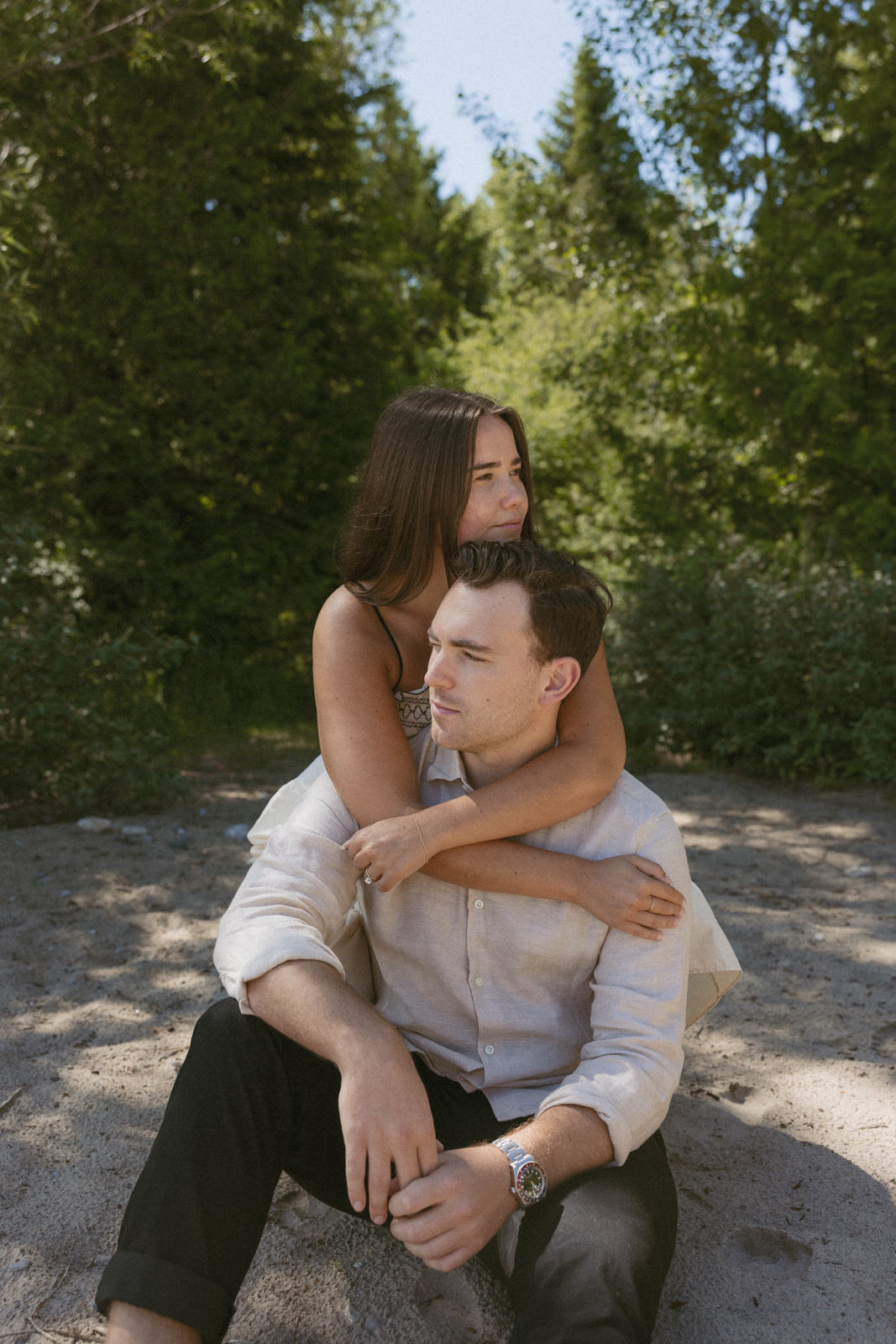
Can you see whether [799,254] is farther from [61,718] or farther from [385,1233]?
[385,1233]

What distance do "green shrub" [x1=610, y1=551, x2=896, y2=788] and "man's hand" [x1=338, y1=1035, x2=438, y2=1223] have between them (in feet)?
15.7

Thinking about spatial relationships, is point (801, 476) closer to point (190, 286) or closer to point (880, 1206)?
point (190, 286)

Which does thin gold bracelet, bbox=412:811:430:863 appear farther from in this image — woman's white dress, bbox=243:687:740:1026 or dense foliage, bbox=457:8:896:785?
dense foliage, bbox=457:8:896:785

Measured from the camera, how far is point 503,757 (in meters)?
2.22

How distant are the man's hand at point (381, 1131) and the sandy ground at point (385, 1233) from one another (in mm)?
464

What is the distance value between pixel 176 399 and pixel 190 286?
2.70ft

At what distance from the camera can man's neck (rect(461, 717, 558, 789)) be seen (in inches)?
87.3

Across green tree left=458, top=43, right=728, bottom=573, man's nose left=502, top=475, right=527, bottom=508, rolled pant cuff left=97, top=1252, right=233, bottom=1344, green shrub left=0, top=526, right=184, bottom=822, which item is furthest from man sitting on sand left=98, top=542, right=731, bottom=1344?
green tree left=458, top=43, right=728, bottom=573

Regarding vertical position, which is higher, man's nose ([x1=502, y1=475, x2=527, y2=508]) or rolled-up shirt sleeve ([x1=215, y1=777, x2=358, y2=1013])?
man's nose ([x1=502, y1=475, x2=527, y2=508])

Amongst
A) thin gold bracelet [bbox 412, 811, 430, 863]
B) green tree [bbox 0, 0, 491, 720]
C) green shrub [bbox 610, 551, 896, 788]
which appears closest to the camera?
thin gold bracelet [bbox 412, 811, 430, 863]

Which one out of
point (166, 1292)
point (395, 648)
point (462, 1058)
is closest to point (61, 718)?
point (395, 648)

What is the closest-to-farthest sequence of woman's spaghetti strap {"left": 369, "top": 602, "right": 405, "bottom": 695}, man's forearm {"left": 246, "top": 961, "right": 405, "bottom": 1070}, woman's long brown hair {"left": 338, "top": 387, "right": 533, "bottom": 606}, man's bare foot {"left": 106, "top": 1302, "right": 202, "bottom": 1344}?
man's bare foot {"left": 106, "top": 1302, "right": 202, "bottom": 1344} < man's forearm {"left": 246, "top": 961, "right": 405, "bottom": 1070} < woman's long brown hair {"left": 338, "top": 387, "right": 533, "bottom": 606} < woman's spaghetti strap {"left": 369, "top": 602, "right": 405, "bottom": 695}

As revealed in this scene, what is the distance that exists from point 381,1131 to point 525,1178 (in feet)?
0.78

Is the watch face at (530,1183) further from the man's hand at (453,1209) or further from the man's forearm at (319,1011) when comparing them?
the man's forearm at (319,1011)
